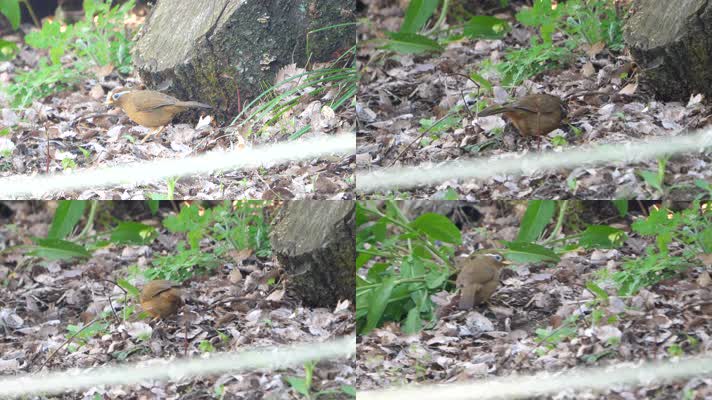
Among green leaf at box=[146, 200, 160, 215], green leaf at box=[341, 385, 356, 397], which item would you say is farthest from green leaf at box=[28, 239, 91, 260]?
green leaf at box=[341, 385, 356, 397]

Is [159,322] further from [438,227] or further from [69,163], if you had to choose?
[438,227]

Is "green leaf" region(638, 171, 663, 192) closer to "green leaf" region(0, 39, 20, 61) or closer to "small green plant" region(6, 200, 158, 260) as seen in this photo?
"small green plant" region(6, 200, 158, 260)

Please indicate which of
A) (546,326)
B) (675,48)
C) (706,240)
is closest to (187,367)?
(546,326)

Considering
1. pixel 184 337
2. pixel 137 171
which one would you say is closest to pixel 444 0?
pixel 137 171

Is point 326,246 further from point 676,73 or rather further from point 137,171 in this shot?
point 676,73

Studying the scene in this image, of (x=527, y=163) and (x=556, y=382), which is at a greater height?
(x=527, y=163)

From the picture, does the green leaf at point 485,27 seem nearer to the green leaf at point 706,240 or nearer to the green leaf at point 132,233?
the green leaf at point 706,240

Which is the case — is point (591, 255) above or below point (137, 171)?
below

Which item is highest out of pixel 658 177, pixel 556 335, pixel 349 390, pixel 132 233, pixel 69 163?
pixel 658 177

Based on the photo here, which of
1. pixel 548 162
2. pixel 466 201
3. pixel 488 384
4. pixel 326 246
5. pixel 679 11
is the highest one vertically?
pixel 679 11
